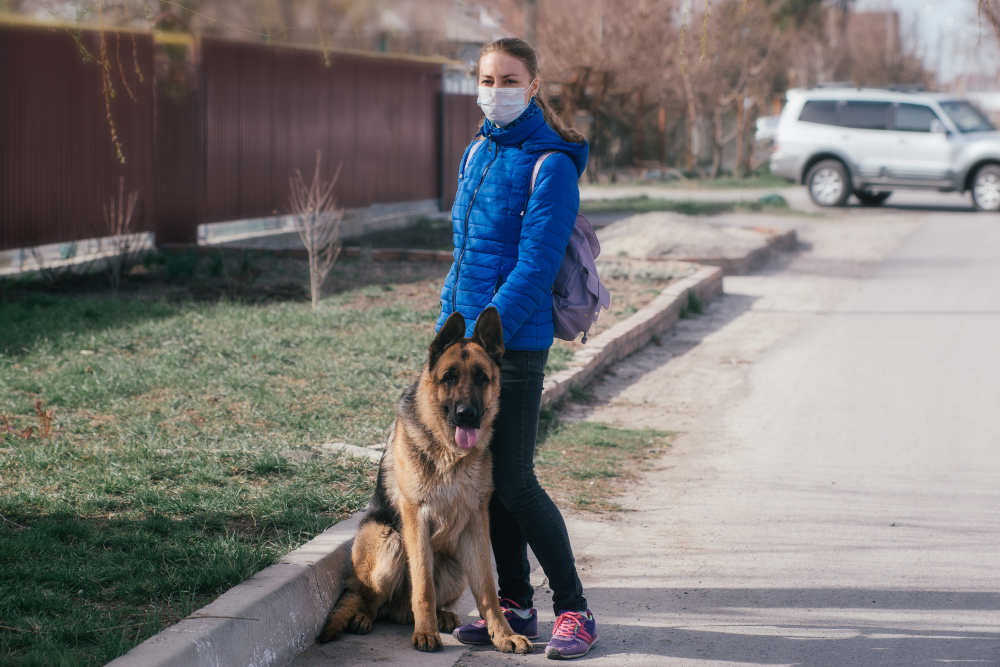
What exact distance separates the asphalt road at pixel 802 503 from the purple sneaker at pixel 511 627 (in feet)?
0.20

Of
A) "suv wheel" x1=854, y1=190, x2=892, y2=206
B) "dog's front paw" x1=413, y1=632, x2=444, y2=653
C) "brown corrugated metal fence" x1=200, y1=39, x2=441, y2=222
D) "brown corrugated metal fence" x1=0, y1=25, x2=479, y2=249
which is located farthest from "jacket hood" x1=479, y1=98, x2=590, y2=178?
"suv wheel" x1=854, y1=190, x2=892, y2=206

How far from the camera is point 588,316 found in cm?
359

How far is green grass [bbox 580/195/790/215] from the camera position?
19.7 metres

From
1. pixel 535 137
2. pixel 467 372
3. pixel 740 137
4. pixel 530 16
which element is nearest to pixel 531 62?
pixel 535 137

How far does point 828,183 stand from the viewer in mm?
20812

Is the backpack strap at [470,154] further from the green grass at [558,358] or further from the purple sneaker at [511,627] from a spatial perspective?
the green grass at [558,358]

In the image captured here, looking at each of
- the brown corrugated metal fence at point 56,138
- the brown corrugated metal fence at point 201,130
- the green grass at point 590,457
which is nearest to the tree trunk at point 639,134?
the brown corrugated metal fence at point 201,130

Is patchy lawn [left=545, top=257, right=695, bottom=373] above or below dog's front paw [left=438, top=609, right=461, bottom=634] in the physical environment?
above

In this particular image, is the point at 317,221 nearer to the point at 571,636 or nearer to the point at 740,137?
the point at 571,636

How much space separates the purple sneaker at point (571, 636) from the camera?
3520 mm

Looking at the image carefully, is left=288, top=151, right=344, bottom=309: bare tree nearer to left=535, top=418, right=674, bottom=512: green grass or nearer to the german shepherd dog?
left=535, top=418, right=674, bottom=512: green grass

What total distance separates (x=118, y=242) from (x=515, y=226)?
8.07 metres

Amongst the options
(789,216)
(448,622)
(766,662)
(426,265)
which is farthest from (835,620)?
(789,216)

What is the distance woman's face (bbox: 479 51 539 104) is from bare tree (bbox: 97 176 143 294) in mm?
7190
